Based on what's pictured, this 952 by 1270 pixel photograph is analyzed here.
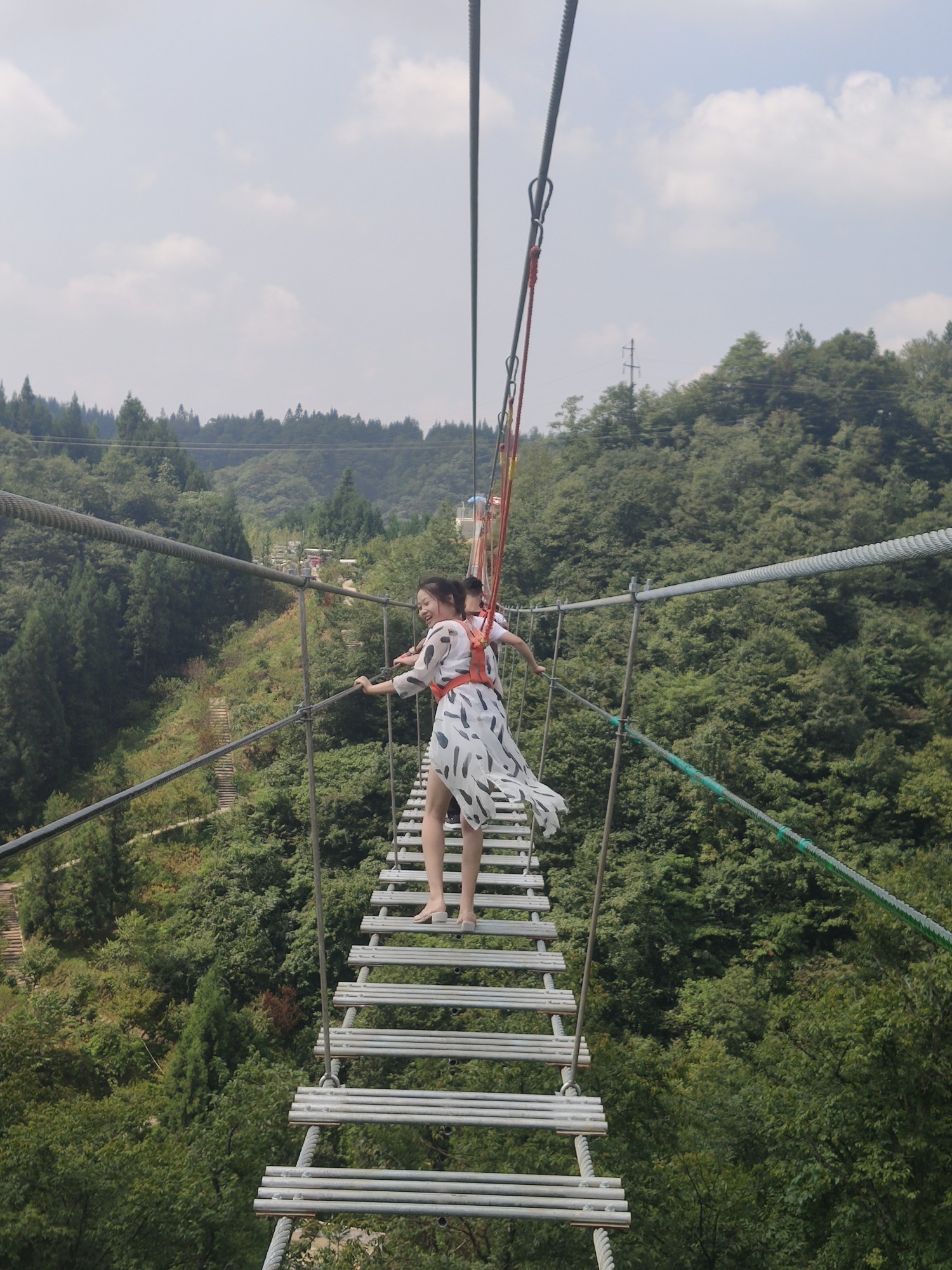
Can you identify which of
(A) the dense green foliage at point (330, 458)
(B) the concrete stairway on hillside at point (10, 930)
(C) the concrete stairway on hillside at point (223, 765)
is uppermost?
(A) the dense green foliage at point (330, 458)

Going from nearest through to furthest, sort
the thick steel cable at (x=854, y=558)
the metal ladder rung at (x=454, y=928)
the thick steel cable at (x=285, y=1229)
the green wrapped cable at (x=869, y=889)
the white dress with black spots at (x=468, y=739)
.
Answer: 1. the thick steel cable at (x=854, y=558)
2. the green wrapped cable at (x=869, y=889)
3. the thick steel cable at (x=285, y=1229)
4. the white dress with black spots at (x=468, y=739)
5. the metal ladder rung at (x=454, y=928)

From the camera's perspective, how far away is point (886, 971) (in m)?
14.0

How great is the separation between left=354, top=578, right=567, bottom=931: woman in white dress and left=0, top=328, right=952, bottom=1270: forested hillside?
6.76 meters

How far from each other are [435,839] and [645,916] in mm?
15249

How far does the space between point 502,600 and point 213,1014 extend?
17901mm

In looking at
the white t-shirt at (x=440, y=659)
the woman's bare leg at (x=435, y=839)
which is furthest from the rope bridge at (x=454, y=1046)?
the white t-shirt at (x=440, y=659)

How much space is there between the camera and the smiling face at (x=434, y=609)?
3.14m

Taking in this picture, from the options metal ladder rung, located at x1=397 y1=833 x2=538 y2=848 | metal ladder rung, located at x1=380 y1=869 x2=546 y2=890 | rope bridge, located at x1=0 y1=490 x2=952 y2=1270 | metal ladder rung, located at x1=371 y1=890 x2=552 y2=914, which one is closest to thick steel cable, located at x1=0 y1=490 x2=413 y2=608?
rope bridge, located at x1=0 y1=490 x2=952 y2=1270

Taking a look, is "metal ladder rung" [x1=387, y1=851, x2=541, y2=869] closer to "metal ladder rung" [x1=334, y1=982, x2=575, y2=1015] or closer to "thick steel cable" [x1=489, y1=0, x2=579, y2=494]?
"metal ladder rung" [x1=334, y1=982, x2=575, y2=1015]

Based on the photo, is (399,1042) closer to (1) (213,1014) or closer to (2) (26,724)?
(1) (213,1014)

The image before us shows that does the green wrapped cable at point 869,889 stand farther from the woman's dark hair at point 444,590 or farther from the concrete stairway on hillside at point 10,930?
the concrete stairway on hillside at point 10,930

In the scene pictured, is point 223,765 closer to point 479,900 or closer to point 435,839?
A: point 479,900

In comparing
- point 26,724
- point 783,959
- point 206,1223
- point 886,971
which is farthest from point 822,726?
point 26,724

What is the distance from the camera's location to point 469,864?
115 inches
